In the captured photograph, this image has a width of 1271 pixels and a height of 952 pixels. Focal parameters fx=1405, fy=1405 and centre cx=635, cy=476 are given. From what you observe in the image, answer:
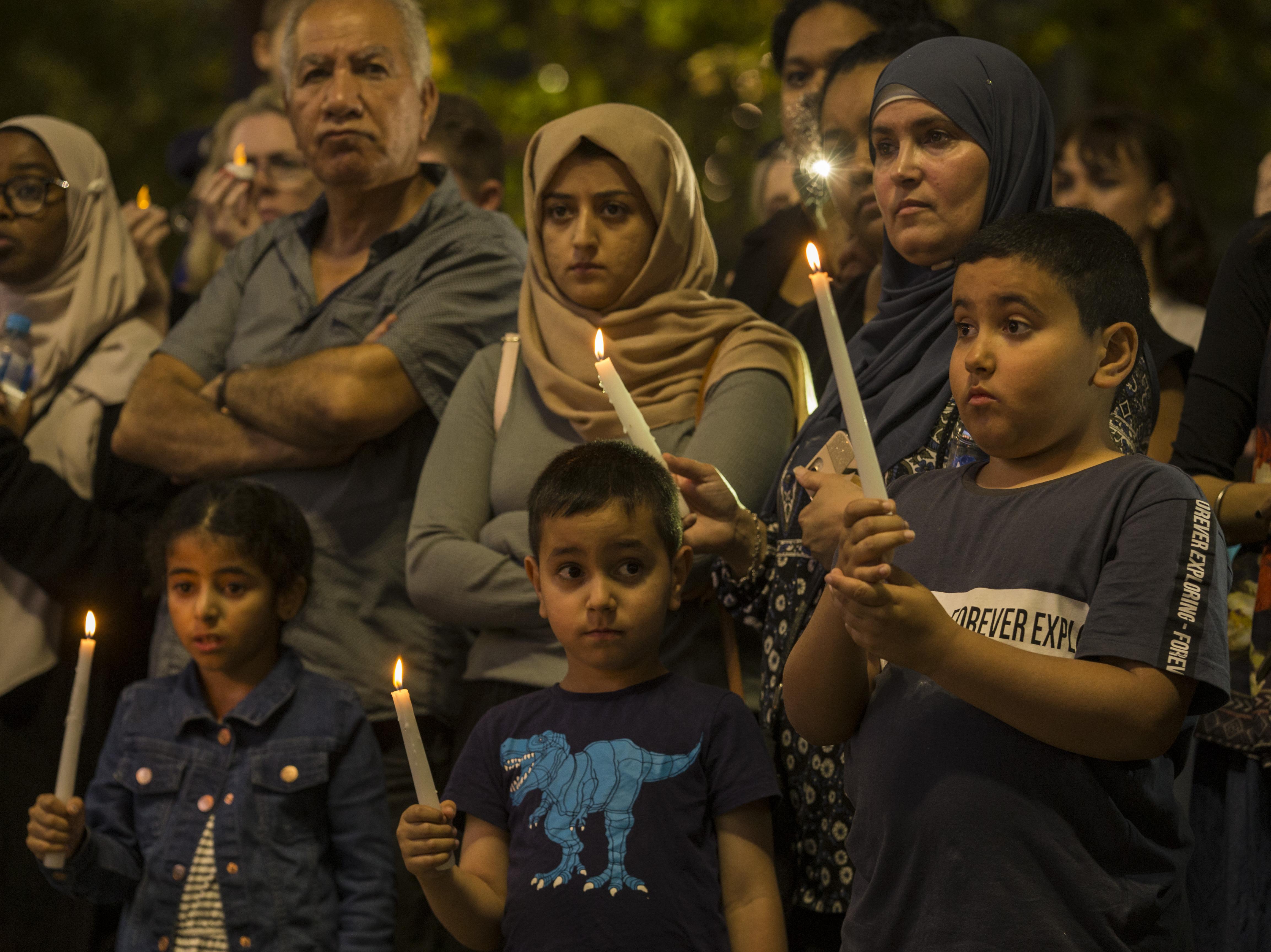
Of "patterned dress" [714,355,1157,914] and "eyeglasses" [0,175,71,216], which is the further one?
"eyeglasses" [0,175,71,216]

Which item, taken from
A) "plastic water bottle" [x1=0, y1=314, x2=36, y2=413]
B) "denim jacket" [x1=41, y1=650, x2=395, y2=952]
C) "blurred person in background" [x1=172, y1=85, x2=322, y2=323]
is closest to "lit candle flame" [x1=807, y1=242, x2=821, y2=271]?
"denim jacket" [x1=41, y1=650, x2=395, y2=952]

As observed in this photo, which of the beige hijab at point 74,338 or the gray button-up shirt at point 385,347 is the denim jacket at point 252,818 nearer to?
the gray button-up shirt at point 385,347

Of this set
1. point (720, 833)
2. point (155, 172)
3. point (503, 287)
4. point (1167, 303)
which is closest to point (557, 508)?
point (720, 833)

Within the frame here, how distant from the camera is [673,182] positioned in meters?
3.32

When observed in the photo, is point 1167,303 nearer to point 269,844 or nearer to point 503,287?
point 503,287

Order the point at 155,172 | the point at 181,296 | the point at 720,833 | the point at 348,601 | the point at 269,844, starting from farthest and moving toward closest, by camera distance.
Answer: the point at 155,172 → the point at 181,296 → the point at 348,601 → the point at 269,844 → the point at 720,833

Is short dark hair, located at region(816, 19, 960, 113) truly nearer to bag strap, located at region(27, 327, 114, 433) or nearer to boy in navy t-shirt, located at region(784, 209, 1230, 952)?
boy in navy t-shirt, located at region(784, 209, 1230, 952)

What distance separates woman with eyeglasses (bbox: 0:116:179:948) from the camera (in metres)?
3.71

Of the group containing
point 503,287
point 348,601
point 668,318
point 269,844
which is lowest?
point 269,844

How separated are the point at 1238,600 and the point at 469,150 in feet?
10.7

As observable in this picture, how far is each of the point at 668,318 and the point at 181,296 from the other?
2472mm

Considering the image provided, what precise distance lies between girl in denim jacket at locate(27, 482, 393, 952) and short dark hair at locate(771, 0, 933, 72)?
2.20m

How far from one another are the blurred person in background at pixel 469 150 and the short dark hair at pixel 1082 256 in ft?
10.4

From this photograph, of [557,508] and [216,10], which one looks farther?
[216,10]
